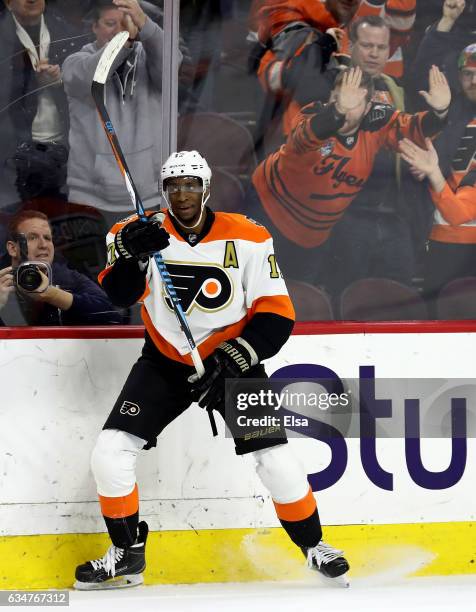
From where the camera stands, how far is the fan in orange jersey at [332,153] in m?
3.08

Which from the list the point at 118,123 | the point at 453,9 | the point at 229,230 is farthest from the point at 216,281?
the point at 453,9

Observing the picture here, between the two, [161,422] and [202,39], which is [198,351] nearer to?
[161,422]

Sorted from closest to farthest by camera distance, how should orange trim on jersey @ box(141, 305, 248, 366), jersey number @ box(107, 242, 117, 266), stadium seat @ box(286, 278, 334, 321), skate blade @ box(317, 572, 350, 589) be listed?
jersey number @ box(107, 242, 117, 266) → orange trim on jersey @ box(141, 305, 248, 366) → skate blade @ box(317, 572, 350, 589) → stadium seat @ box(286, 278, 334, 321)

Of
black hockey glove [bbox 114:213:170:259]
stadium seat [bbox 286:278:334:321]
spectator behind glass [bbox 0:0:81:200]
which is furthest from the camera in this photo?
stadium seat [bbox 286:278:334:321]

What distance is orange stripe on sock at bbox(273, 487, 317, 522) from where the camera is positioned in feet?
8.76

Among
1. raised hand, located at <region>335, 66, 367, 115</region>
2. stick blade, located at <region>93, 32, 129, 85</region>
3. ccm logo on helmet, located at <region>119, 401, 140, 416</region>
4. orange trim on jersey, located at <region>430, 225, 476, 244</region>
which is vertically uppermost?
stick blade, located at <region>93, 32, 129, 85</region>

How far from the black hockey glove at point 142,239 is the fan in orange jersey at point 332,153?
0.69 meters

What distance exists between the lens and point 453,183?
10.2 ft

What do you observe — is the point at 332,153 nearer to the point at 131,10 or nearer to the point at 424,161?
the point at 424,161

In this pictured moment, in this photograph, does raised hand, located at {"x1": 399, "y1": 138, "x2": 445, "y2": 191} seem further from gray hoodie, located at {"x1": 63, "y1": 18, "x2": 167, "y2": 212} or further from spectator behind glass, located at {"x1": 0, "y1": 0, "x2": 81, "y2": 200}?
spectator behind glass, located at {"x1": 0, "y1": 0, "x2": 81, "y2": 200}

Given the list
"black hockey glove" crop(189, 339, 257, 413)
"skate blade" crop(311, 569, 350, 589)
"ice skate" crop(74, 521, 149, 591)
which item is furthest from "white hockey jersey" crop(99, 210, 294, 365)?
"skate blade" crop(311, 569, 350, 589)

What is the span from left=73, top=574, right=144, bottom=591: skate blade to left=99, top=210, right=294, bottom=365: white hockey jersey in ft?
2.14

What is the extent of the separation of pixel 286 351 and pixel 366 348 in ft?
0.80

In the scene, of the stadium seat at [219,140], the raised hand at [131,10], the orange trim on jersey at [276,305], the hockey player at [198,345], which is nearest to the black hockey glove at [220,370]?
the hockey player at [198,345]
